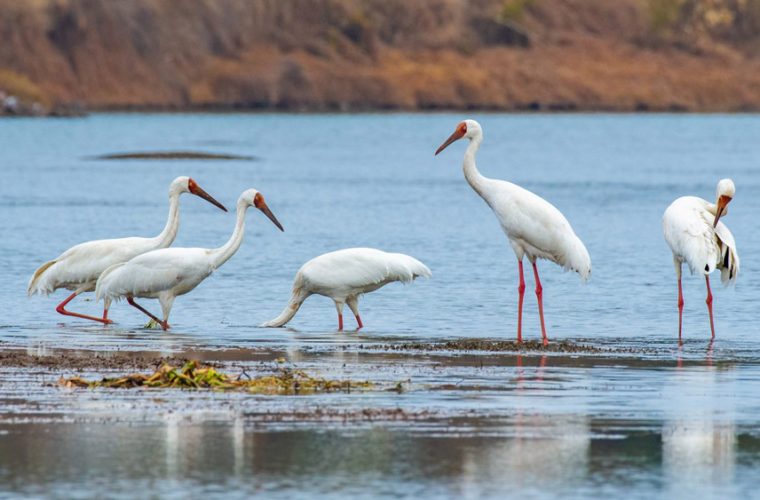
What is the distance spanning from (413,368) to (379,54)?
11448 centimetres

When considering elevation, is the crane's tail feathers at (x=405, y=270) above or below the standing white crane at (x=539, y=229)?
below

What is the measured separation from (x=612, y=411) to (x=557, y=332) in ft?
19.4

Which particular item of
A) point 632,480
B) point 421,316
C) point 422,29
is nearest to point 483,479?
point 632,480

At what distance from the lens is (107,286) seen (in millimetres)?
17172

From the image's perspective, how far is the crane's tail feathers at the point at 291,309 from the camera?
17516mm

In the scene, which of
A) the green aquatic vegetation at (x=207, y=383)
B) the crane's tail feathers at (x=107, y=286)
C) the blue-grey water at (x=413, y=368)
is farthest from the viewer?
the crane's tail feathers at (x=107, y=286)

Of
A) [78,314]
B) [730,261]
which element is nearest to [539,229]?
[730,261]

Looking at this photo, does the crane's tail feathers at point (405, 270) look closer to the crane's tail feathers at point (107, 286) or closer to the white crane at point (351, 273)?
the white crane at point (351, 273)

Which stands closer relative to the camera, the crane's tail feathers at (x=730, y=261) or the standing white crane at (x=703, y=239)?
the standing white crane at (x=703, y=239)

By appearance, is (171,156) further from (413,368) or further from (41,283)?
(413,368)

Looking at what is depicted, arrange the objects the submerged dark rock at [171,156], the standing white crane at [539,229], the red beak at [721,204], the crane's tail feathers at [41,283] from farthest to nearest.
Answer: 1. the submerged dark rock at [171,156]
2. the crane's tail feathers at [41,283]
3. the red beak at [721,204]
4. the standing white crane at [539,229]

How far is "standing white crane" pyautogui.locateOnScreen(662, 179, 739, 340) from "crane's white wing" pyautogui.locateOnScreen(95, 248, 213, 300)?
14.4 feet

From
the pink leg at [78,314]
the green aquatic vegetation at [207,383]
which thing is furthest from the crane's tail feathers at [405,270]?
the green aquatic vegetation at [207,383]

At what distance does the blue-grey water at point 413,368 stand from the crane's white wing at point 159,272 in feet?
1.44
